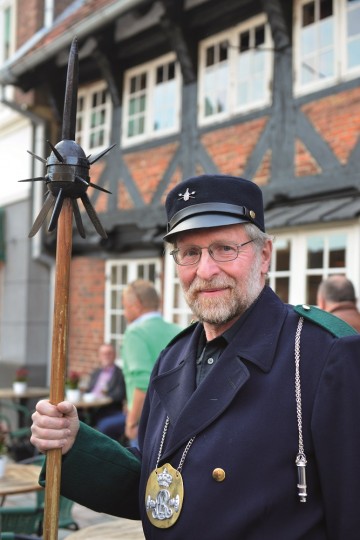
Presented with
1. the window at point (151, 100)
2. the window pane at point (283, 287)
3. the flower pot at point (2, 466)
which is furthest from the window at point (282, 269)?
the flower pot at point (2, 466)

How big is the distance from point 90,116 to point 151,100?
142 cm

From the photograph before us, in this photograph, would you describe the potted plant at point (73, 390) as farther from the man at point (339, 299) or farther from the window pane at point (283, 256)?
the man at point (339, 299)

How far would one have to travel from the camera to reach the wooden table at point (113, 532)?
118 inches

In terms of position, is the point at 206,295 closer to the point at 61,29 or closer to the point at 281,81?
the point at 281,81

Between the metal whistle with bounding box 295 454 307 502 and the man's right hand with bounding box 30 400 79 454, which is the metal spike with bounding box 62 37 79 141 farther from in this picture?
the metal whistle with bounding box 295 454 307 502

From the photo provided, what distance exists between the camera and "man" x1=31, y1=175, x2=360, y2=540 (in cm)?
159

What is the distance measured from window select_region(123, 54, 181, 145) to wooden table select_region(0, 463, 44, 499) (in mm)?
4816

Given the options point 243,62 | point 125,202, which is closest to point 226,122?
point 243,62

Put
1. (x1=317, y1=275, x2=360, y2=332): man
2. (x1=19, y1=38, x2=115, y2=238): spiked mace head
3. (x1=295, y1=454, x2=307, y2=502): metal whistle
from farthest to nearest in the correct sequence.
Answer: (x1=317, y1=275, x2=360, y2=332): man → (x1=19, y1=38, x2=115, y2=238): spiked mace head → (x1=295, y1=454, x2=307, y2=502): metal whistle

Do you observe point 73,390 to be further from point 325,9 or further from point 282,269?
point 325,9

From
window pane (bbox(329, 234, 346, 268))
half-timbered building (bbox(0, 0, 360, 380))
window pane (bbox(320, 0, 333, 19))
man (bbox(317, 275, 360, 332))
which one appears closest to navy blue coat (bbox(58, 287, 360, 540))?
man (bbox(317, 275, 360, 332))

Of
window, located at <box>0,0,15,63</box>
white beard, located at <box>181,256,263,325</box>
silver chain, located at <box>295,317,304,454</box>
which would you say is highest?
window, located at <box>0,0,15,63</box>

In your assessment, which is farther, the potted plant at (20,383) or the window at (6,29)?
the window at (6,29)

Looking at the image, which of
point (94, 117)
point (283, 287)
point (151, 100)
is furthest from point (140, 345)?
point (94, 117)
